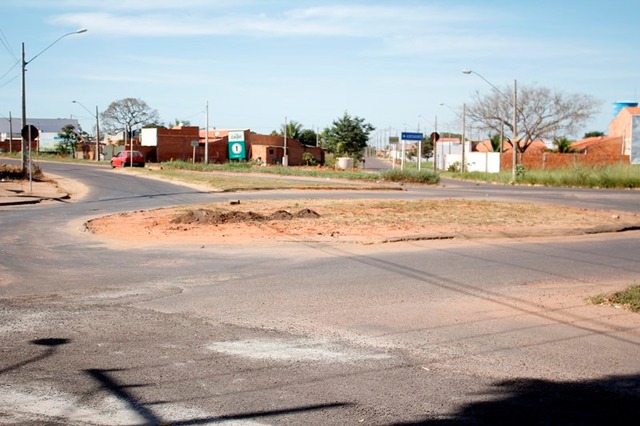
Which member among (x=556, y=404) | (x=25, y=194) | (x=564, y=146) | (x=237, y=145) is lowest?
(x=556, y=404)

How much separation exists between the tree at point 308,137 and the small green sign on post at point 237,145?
1208 inches

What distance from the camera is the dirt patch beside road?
56.3ft

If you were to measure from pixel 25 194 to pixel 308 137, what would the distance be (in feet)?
303

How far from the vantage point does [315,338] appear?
7.83 meters

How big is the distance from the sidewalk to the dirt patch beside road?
7.31 m

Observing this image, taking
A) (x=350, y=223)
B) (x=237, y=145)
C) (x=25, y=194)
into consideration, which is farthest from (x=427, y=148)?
(x=350, y=223)

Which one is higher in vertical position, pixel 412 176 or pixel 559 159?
pixel 559 159

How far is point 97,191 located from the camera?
1407 inches

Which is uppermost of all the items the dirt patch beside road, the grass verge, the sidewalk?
the sidewalk

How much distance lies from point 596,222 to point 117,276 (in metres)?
14.1

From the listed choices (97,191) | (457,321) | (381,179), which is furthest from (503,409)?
(381,179)

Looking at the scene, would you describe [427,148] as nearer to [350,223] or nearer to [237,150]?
[237,150]

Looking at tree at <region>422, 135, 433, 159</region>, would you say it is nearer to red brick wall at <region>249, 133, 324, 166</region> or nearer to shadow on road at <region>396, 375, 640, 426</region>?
red brick wall at <region>249, 133, 324, 166</region>

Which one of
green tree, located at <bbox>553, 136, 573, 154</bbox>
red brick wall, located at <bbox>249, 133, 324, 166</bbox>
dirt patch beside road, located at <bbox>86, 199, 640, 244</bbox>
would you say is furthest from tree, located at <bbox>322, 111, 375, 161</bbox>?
dirt patch beside road, located at <bbox>86, 199, 640, 244</bbox>
